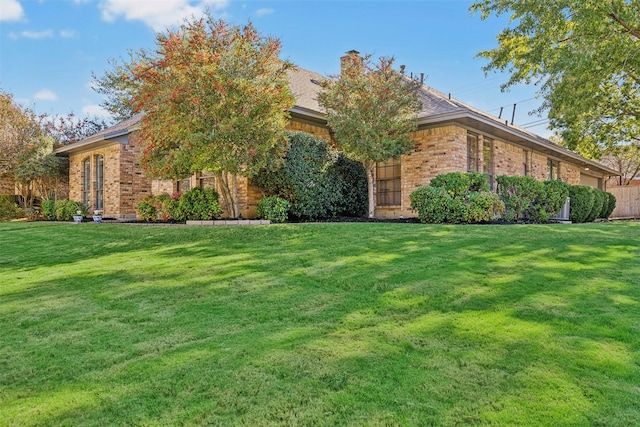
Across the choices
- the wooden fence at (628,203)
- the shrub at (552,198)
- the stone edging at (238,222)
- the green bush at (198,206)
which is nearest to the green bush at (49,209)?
the green bush at (198,206)

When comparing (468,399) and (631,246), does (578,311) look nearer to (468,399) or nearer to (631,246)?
(468,399)

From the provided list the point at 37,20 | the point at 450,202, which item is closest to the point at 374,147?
the point at 450,202

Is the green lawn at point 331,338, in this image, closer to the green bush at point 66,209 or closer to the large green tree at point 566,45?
the large green tree at point 566,45

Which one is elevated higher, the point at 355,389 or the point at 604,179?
the point at 604,179

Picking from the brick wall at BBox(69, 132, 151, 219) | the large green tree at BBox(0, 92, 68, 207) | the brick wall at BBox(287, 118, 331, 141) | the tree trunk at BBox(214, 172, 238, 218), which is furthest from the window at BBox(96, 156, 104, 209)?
the brick wall at BBox(287, 118, 331, 141)

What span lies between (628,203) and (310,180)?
74.1ft

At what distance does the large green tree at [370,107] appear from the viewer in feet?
37.5

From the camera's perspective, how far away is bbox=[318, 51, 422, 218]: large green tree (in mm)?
11430

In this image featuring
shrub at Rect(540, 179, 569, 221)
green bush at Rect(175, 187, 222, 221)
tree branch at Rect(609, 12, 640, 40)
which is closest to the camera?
tree branch at Rect(609, 12, 640, 40)

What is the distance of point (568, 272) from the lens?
4961mm

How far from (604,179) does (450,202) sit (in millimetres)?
24553

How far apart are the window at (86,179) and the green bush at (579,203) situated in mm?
18914

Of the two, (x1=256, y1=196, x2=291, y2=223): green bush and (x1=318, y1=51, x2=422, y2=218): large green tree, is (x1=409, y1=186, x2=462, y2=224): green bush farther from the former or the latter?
(x1=256, y1=196, x2=291, y2=223): green bush

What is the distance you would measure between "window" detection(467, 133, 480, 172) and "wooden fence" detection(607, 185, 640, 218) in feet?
51.8
